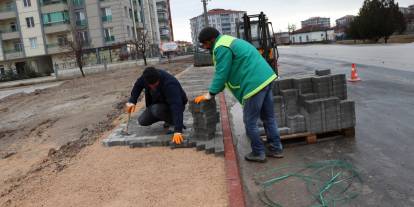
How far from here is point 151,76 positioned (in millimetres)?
6070

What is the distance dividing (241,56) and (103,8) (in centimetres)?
5187

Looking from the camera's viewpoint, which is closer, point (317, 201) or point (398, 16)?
point (317, 201)

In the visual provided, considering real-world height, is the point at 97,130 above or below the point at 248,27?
below


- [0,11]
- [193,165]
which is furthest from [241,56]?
[0,11]

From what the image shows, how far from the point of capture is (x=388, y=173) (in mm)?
4562

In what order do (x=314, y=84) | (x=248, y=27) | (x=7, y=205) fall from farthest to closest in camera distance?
1. (x=248, y=27)
2. (x=314, y=84)
3. (x=7, y=205)

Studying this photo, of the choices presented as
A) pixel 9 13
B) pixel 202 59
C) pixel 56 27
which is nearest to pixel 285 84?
pixel 202 59

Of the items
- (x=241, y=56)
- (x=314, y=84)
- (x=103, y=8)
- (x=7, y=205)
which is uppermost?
(x=103, y=8)

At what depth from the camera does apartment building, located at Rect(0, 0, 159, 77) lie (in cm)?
5334

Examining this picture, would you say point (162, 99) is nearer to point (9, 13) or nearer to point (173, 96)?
point (173, 96)

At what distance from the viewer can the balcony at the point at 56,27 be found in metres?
54.2

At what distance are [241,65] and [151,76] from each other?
159cm

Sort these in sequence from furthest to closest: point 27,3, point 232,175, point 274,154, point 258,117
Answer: point 27,3 → point 274,154 → point 258,117 → point 232,175

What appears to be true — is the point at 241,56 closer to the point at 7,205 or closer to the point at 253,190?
the point at 253,190
